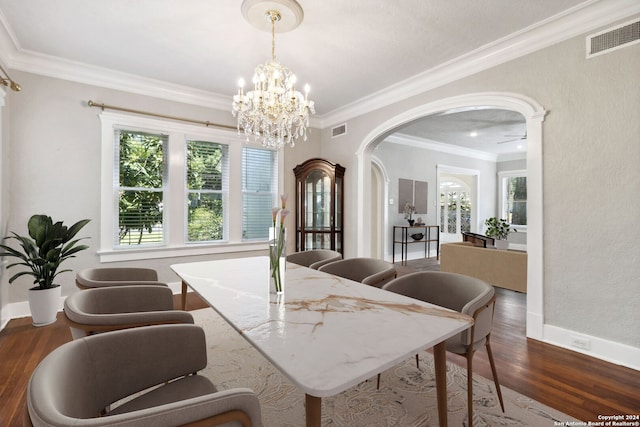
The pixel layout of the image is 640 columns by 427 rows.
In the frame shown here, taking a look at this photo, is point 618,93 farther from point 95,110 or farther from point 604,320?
point 95,110

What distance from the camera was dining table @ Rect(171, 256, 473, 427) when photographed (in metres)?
0.92

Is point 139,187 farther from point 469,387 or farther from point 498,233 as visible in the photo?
point 498,233

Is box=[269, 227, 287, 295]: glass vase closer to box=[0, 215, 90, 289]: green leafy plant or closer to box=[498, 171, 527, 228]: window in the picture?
box=[0, 215, 90, 289]: green leafy plant

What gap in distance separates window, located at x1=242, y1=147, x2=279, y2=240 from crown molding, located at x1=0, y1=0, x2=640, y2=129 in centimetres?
87

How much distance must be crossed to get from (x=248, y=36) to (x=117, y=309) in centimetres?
247

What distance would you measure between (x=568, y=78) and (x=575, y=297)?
1.85 meters

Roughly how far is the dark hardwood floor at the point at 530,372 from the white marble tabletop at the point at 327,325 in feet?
4.02

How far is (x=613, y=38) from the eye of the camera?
239cm

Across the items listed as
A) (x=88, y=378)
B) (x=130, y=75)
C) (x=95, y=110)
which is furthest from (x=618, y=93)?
(x=95, y=110)

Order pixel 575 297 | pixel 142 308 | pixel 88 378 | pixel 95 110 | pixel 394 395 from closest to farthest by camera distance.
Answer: pixel 88 378 < pixel 142 308 < pixel 394 395 < pixel 575 297 < pixel 95 110

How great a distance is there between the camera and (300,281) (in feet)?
6.66

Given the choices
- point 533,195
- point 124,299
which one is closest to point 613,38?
point 533,195

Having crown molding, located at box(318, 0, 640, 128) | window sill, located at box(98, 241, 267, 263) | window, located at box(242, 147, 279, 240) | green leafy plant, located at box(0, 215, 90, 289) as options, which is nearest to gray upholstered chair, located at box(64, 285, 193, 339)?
green leafy plant, located at box(0, 215, 90, 289)

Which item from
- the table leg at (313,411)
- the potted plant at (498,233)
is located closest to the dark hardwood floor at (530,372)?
the table leg at (313,411)
